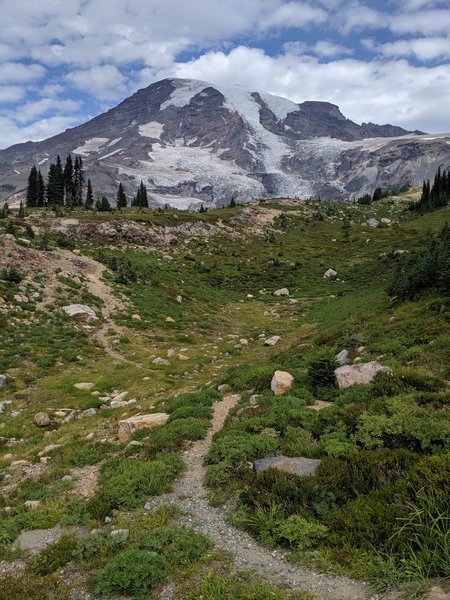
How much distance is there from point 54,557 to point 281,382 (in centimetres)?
891

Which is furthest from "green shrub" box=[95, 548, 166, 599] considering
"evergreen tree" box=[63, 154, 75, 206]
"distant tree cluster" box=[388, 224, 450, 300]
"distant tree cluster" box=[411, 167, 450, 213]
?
"evergreen tree" box=[63, 154, 75, 206]

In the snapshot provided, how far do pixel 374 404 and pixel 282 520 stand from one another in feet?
15.0

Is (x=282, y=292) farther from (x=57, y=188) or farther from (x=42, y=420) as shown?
(x=57, y=188)

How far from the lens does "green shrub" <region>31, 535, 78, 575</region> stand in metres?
6.75

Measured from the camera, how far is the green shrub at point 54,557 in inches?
266

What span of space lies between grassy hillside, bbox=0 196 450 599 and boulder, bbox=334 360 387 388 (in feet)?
1.40

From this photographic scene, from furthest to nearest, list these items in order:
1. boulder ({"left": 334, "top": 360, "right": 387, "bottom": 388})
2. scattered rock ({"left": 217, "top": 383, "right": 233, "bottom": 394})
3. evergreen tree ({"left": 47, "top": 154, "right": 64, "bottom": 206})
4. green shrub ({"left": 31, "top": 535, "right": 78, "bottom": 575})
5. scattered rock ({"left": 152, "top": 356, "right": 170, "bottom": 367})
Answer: evergreen tree ({"left": 47, "top": 154, "right": 64, "bottom": 206}) < scattered rock ({"left": 152, "top": 356, "right": 170, "bottom": 367}) < scattered rock ({"left": 217, "top": 383, "right": 233, "bottom": 394}) < boulder ({"left": 334, "top": 360, "right": 387, "bottom": 388}) < green shrub ({"left": 31, "top": 535, "right": 78, "bottom": 575})

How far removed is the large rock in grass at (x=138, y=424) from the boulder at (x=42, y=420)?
362 centimetres

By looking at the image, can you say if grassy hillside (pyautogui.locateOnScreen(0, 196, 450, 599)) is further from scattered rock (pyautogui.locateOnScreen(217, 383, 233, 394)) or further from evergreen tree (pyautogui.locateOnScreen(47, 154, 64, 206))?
evergreen tree (pyautogui.locateOnScreen(47, 154, 64, 206))

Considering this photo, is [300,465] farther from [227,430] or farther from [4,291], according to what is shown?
[4,291]

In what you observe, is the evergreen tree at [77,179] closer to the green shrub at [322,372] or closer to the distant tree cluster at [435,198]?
the distant tree cluster at [435,198]

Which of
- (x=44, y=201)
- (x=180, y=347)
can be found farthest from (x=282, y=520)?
(x=44, y=201)

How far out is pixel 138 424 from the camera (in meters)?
13.1

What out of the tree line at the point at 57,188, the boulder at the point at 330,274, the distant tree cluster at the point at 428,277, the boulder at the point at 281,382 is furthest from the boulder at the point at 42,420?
the tree line at the point at 57,188
